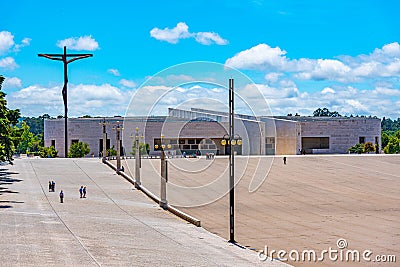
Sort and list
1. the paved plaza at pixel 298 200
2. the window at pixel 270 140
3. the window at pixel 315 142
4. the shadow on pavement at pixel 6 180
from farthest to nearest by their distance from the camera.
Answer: the window at pixel 315 142, the window at pixel 270 140, the shadow on pavement at pixel 6 180, the paved plaza at pixel 298 200

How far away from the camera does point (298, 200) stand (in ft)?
153

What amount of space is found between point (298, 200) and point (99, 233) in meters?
21.5

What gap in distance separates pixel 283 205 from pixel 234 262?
20850 millimetres

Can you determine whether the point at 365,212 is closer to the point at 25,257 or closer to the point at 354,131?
the point at 25,257

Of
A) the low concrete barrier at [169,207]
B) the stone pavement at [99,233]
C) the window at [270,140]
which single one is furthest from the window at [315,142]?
the stone pavement at [99,233]

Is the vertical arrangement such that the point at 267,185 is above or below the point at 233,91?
below

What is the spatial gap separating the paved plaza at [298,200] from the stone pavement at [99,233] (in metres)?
2.14

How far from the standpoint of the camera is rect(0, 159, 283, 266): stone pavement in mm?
22750

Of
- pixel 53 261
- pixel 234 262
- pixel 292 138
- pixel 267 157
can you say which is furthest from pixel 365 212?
pixel 292 138

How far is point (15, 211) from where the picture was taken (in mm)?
34844

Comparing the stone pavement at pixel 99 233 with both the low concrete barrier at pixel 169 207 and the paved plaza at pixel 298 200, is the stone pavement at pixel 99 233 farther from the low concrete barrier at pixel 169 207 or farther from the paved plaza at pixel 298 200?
the paved plaza at pixel 298 200

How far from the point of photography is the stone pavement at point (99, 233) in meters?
22.8

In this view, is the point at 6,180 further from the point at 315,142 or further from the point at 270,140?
the point at 315,142

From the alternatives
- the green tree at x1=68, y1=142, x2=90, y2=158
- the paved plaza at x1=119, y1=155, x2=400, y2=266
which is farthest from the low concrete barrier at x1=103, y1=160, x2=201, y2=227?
the green tree at x1=68, y1=142, x2=90, y2=158
